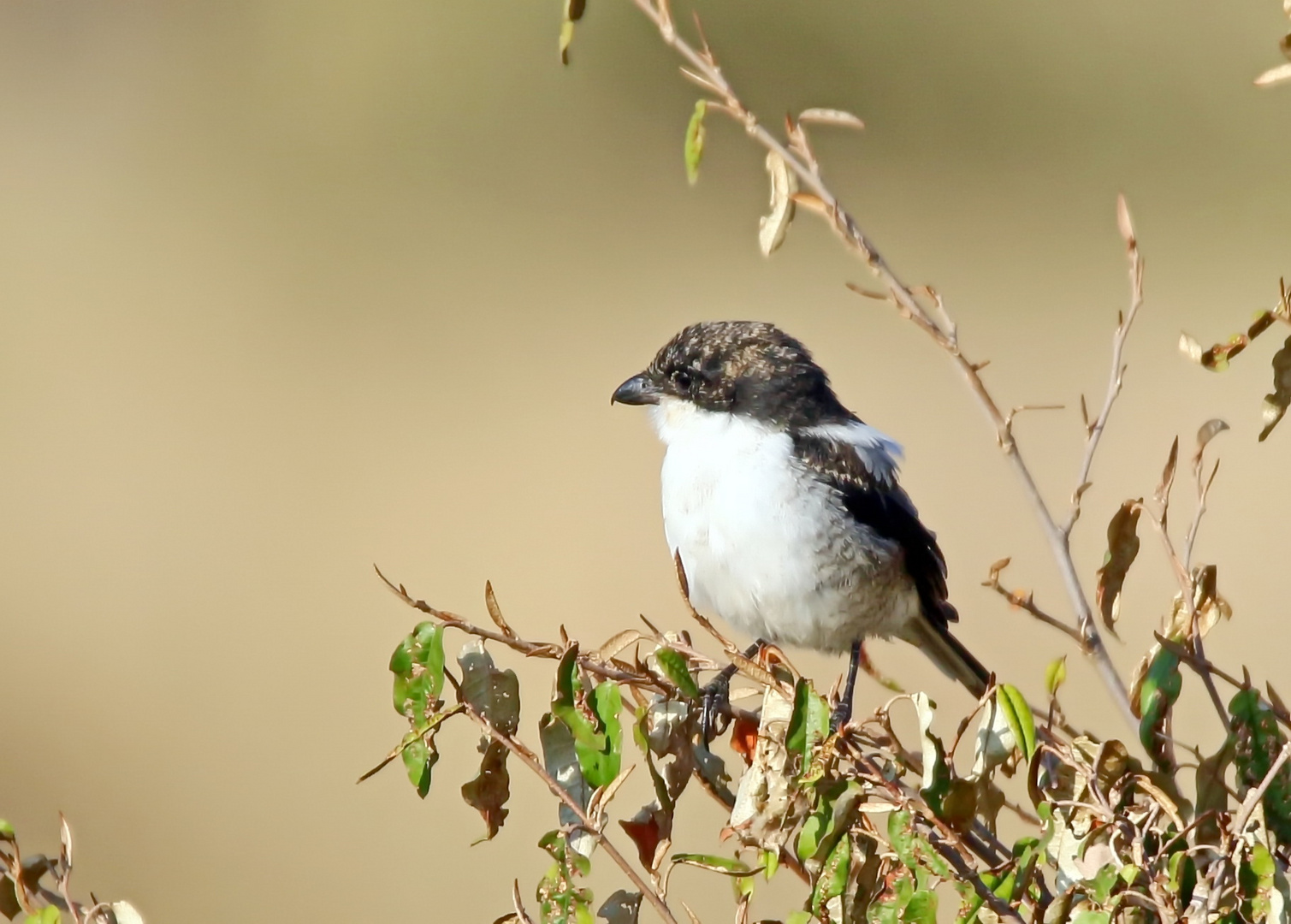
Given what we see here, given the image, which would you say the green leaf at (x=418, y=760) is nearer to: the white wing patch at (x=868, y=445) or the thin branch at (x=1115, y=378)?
the thin branch at (x=1115, y=378)

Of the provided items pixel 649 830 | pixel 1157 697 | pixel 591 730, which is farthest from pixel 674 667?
pixel 1157 697

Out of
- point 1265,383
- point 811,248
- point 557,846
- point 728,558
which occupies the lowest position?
point 1265,383

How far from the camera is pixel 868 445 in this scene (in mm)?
3801

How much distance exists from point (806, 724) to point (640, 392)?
6.95 feet

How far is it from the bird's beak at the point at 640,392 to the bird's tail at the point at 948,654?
91 centimetres

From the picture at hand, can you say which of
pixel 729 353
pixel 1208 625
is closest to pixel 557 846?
pixel 1208 625

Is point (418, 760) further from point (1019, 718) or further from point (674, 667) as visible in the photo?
point (1019, 718)

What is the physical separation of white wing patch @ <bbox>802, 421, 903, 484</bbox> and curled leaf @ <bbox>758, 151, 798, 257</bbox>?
1.10 meters

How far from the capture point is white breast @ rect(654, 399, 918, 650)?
11.4 ft

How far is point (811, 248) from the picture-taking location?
13367mm

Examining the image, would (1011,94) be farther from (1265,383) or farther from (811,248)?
(1265,383)

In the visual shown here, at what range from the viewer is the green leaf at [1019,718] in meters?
1.86

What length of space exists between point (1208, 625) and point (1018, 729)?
0.56m

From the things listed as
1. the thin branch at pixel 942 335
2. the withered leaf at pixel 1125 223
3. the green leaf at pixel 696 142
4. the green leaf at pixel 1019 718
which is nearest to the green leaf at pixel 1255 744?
the thin branch at pixel 942 335
